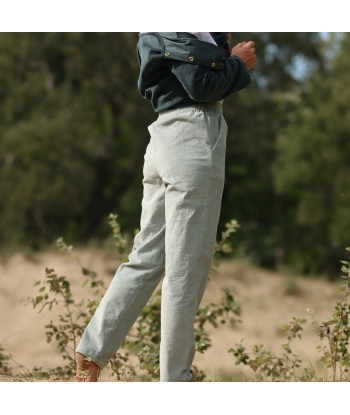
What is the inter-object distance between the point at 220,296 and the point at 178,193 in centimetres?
1071

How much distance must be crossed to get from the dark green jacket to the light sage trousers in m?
0.08

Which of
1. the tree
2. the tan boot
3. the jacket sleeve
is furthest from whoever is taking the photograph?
the tree

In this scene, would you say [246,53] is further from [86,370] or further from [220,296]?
[220,296]

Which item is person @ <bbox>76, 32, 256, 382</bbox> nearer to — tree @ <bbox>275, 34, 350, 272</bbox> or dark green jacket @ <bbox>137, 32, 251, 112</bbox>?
dark green jacket @ <bbox>137, 32, 251, 112</bbox>

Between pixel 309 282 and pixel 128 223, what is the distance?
425cm

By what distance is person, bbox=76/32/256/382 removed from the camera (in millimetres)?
3146

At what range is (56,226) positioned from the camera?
58.1ft

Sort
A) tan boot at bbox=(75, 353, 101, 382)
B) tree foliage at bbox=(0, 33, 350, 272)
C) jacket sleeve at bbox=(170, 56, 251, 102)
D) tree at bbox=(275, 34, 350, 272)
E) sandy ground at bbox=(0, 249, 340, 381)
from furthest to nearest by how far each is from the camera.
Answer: tree at bbox=(275, 34, 350, 272) < tree foliage at bbox=(0, 33, 350, 272) < sandy ground at bbox=(0, 249, 340, 381) < tan boot at bbox=(75, 353, 101, 382) < jacket sleeve at bbox=(170, 56, 251, 102)

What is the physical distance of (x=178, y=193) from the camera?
316cm

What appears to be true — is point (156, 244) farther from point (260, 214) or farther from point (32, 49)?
point (260, 214)

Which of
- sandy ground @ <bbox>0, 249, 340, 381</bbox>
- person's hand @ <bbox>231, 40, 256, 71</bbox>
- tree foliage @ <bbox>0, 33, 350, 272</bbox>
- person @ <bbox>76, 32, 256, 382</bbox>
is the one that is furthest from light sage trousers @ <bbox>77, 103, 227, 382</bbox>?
tree foliage @ <bbox>0, 33, 350, 272</bbox>

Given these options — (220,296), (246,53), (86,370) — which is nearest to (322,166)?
(220,296)

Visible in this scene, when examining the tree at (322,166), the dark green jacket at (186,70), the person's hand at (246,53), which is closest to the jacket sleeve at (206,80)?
the dark green jacket at (186,70)

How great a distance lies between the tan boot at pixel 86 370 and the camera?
3.33 m
